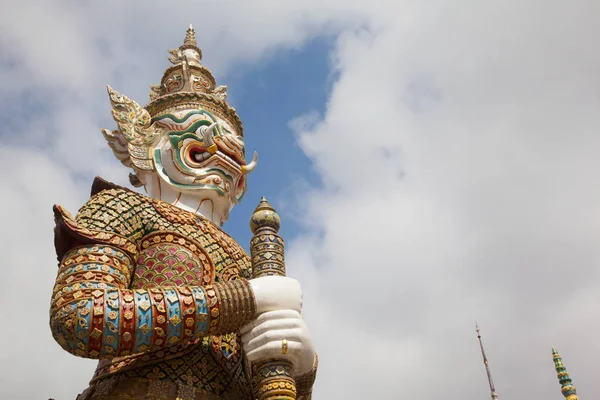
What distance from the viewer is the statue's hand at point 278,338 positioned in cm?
426

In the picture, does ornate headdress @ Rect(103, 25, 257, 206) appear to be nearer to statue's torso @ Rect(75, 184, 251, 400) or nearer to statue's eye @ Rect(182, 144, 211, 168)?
statue's eye @ Rect(182, 144, 211, 168)

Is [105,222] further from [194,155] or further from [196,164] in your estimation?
[194,155]

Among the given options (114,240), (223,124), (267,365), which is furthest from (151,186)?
(267,365)

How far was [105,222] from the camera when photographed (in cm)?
475

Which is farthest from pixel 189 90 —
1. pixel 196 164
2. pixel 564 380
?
pixel 564 380

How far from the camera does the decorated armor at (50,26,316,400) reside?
4027 mm

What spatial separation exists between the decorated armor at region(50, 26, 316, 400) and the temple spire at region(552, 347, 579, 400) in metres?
7.68

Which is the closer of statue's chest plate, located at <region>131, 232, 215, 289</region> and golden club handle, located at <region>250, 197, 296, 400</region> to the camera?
golden club handle, located at <region>250, 197, 296, 400</region>

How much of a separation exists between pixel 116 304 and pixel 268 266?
1244mm

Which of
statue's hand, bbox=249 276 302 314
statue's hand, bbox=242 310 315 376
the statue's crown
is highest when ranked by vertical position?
the statue's crown

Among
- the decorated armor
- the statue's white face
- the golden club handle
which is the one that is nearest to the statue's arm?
the decorated armor

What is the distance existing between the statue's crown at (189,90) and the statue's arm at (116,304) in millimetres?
2212

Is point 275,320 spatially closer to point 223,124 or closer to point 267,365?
point 267,365

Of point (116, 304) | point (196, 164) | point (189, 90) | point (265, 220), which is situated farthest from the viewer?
point (189, 90)
